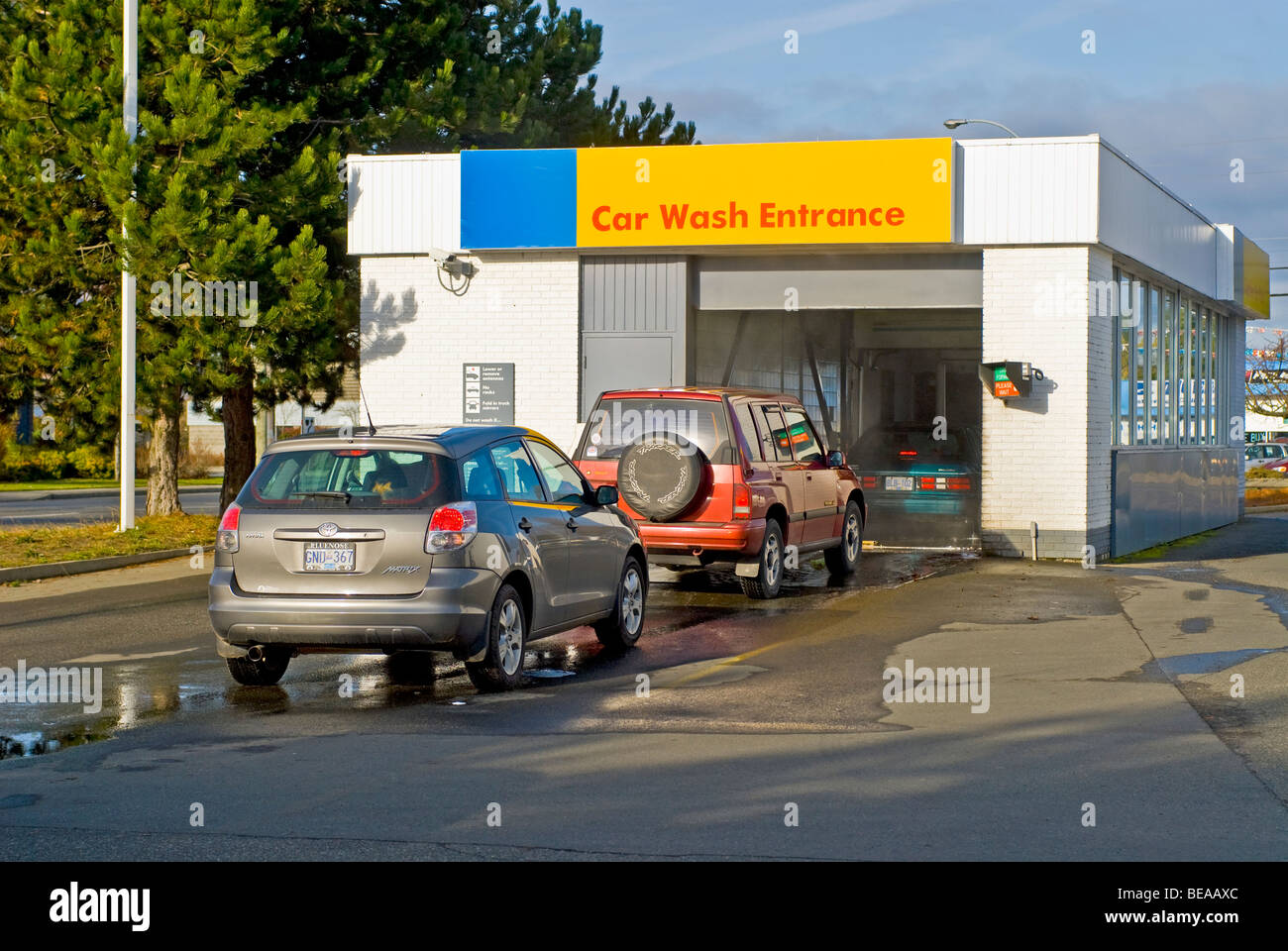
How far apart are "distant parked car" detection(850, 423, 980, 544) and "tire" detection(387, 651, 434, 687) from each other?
405 inches

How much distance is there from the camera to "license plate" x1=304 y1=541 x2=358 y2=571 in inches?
376

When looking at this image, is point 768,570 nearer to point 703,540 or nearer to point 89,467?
point 703,540

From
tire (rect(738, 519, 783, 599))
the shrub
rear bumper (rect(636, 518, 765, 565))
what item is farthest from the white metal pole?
the shrub

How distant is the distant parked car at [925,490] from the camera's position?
2075 centimetres

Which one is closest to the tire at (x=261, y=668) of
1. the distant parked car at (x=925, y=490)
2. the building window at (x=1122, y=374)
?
the distant parked car at (x=925, y=490)

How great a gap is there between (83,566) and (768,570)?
8.18 metres

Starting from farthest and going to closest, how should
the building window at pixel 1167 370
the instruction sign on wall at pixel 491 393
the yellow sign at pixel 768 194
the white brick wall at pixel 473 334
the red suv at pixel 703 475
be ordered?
1. the building window at pixel 1167 370
2. the instruction sign on wall at pixel 491 393
3. the white brick wall at pixel 473 334
4. the yellow sign at pixel 768 194
5. the red suv at pixel 703 475

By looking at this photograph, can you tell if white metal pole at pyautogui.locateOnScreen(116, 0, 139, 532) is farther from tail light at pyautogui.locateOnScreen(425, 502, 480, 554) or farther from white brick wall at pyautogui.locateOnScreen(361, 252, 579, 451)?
tail light at pyautogui.locateOnScreen(425, 502, 480, 554)

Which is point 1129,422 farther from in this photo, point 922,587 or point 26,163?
point 26,163

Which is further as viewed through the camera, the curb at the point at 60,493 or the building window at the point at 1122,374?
the curb at the point at 60,493

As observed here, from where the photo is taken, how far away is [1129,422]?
74.3 ft

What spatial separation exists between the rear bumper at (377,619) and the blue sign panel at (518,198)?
11.6 m

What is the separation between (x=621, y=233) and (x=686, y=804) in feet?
47.0

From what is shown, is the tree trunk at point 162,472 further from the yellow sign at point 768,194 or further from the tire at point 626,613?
the tire at point 626,613
